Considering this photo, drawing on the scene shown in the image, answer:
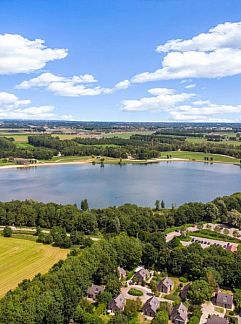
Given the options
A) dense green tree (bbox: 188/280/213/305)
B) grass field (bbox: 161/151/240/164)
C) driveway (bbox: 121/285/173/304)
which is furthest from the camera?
grass field (bbox: 161/151/240/164)

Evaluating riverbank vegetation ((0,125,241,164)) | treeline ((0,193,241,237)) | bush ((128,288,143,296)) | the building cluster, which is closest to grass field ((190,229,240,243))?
treeline ((0,193,241,237))

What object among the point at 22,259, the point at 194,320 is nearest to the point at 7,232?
the point at 22,259

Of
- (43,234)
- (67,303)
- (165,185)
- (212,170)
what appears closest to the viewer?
(67,303)

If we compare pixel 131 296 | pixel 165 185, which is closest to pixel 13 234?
pixel 131 296

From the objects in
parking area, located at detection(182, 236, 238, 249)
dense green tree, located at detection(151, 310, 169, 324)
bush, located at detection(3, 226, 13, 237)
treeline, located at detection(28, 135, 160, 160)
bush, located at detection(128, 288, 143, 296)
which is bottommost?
bush, located at detection(128, 288, 143, 296)

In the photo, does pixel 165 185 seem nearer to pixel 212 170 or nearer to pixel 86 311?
pixel 212 170

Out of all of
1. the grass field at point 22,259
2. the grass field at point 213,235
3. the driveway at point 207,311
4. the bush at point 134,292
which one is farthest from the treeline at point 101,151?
the driveway at point 207,311

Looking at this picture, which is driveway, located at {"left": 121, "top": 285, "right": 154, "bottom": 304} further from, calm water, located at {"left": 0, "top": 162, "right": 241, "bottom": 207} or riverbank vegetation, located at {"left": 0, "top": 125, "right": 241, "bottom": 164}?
riverbank vegetation, located at {"left": 0, "top": 125, "right": 241, "bottom": 164}
